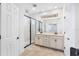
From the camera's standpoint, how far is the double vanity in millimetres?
3429

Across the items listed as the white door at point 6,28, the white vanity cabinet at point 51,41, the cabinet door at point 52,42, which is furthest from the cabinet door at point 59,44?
the white door at point 6,28

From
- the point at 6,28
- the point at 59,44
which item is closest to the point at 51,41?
the point at 59,44

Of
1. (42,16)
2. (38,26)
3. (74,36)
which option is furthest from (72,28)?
(38,26)

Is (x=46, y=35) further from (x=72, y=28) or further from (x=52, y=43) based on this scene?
(x=72, y=28)

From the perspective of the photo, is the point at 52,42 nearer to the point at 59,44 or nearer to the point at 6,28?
the point at 59,44

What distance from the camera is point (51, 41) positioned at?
3.80m

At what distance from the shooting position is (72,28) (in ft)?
7.16

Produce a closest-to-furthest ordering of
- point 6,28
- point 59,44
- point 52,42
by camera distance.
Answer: point 6,28 < point 59,44 < point 52,42

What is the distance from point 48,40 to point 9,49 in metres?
2.33

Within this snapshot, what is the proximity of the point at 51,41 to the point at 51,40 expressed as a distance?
0.15 ft

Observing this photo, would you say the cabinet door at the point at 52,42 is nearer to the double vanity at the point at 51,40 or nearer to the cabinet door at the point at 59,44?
the double vanity at the point at 51,40

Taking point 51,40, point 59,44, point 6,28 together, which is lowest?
point 59,44

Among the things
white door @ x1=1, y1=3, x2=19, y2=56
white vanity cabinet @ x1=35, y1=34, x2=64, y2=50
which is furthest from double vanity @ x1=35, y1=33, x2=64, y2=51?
white door @ x1=1, y1=3, x2=19, y2=56

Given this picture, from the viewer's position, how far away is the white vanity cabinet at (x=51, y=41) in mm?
3436
